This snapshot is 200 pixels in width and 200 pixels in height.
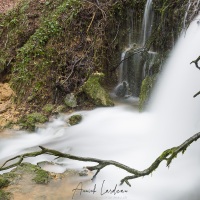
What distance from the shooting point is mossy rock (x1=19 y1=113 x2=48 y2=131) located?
21.7 feet

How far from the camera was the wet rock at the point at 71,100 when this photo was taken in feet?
23.5

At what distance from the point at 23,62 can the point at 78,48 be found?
4.45 feet

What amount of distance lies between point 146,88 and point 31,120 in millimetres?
2477

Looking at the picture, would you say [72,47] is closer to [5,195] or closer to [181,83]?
[181,83]

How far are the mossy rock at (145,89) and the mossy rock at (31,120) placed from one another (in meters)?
2.01

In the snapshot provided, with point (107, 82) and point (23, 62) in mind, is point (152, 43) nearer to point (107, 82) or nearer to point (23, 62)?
point (107, 82)

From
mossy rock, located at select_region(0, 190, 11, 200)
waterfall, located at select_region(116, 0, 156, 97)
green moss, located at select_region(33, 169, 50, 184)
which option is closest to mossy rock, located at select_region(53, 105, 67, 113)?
waterfall, located at select_region(116, 0, 156, 97)

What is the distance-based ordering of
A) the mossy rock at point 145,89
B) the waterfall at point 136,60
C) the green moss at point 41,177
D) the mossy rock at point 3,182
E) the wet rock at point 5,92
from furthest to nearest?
the wet rock at point 5,92 < the waterfall at point 136,60 < the mossy rock at point 145,89 < the green moss at point 41,177 < the mossy rock at point 3,182

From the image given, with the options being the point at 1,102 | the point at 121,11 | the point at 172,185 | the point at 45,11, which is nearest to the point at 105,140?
Result: the point at 172,185

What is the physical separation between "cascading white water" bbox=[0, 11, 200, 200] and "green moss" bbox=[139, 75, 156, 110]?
15 cm

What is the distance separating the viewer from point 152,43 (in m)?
7.43

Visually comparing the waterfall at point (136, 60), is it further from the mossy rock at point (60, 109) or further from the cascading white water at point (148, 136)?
the mossy rock at point (60, 109)

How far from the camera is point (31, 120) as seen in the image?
6.72m

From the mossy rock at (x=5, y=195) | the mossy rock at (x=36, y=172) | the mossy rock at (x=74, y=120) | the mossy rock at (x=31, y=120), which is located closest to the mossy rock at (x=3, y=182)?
the mossy rock at (x=5, y=195)
